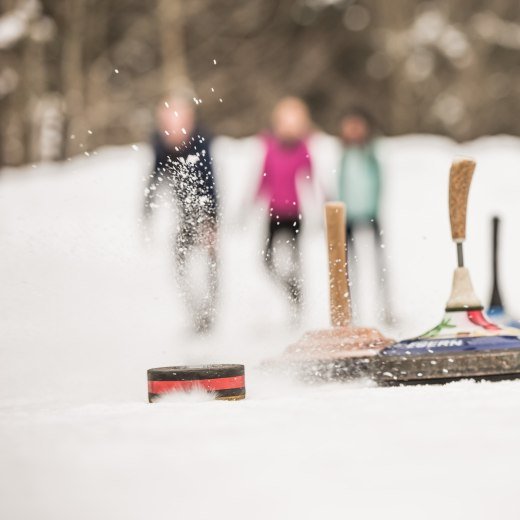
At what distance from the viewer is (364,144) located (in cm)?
917

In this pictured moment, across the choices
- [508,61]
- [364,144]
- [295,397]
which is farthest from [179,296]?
[508,61]

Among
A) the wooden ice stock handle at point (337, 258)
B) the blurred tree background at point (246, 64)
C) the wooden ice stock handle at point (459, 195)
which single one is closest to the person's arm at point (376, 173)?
the wooden ice stock handle at point (337, 258)

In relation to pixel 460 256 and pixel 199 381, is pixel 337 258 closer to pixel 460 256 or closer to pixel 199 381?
pixel 460 256

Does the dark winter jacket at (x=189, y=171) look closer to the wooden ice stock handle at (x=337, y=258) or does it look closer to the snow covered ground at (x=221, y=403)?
the snow covered ground at (x=221, y=403)

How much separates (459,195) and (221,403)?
1.70 meters

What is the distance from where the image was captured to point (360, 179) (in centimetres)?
911

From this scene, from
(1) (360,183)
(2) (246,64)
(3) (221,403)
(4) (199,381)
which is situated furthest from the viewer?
(2) (246,64)

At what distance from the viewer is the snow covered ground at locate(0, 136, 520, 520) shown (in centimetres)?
309

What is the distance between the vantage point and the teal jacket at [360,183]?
9.09 metres

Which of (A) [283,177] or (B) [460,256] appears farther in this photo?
(A) [283,177]

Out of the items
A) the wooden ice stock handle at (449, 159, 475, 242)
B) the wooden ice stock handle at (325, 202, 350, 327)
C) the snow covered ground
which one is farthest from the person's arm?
the wooden ice stock handle at (449, 159, 475, 242)

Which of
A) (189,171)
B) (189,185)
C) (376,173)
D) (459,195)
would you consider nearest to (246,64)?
(189,185)

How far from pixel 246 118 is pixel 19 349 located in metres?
20.8

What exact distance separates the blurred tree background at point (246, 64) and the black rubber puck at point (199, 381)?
739 inches
